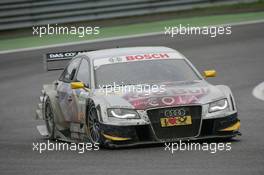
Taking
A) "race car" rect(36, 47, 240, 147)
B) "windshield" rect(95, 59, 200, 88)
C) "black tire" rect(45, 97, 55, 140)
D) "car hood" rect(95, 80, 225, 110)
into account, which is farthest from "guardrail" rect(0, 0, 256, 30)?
"car hood" rect(95, 80, 225, 110)

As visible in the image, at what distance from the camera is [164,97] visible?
11.9 m

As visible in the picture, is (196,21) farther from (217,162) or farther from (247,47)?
(217,162)

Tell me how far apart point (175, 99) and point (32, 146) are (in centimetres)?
224

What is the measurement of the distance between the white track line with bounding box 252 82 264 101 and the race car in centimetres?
461

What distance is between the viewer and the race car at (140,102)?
38.5ft

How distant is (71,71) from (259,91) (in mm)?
5364

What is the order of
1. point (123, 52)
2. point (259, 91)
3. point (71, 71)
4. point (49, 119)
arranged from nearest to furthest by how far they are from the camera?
point (123, 52) < point (71, 71) < point (49, 119) < point (259, 91)

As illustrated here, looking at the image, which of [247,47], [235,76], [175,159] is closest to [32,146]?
[175,159]

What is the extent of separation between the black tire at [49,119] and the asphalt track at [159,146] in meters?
0.22

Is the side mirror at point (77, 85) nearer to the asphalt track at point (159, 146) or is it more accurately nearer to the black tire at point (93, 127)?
the black tire at point (93, 127)

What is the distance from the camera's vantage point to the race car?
11.7m

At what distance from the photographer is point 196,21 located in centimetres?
2723

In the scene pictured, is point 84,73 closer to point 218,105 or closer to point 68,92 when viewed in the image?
point 68,92

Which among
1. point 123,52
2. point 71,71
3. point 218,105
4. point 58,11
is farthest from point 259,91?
point 58,11
